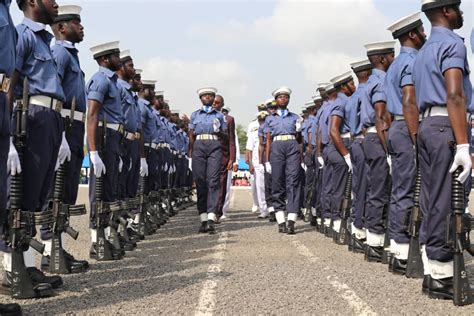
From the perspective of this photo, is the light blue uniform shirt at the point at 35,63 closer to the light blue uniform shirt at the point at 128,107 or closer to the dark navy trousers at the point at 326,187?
the light blue uniform shirt at the point at 128,107

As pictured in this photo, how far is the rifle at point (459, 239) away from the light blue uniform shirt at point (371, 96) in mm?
2622

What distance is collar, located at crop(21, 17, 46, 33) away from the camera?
5766 millimetres

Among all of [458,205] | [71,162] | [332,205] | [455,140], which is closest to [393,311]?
[458,205]

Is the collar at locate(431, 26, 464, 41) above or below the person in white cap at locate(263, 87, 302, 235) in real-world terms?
above

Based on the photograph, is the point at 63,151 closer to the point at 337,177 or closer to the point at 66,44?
the point at 66,44

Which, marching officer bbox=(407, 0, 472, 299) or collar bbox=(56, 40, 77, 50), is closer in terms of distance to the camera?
marching officer bbox=(407, 0, 472, 299)

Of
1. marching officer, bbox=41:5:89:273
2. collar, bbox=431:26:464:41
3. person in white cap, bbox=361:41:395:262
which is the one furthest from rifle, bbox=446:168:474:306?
marching officer, bbox=41:5:89:273

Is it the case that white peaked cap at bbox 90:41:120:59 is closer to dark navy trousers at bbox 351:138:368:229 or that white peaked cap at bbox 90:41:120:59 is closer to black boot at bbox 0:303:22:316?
dark navy trousers at bbox 351:138:368:229

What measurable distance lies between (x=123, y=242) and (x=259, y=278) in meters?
3.07

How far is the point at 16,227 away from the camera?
5.14 metres

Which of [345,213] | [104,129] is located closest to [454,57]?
[104,129]

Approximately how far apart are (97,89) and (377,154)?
3.22 m

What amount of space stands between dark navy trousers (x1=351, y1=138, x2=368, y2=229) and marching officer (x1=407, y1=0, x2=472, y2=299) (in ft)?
9.79

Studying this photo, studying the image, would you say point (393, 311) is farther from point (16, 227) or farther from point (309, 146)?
point (309, 146)
